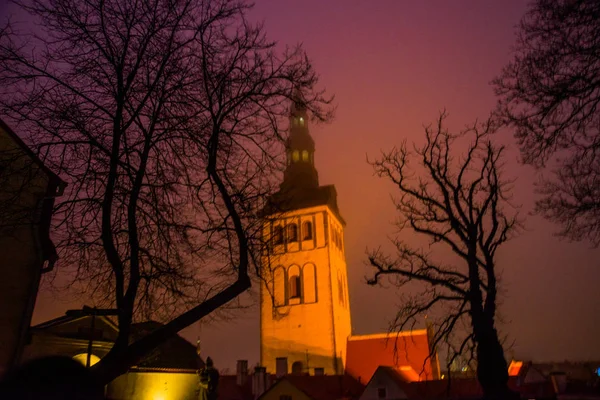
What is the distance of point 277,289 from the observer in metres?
47.5

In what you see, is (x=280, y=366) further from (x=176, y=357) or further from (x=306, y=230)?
(x=176, y=357)

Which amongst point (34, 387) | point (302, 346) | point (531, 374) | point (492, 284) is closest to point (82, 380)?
point (34, 387)

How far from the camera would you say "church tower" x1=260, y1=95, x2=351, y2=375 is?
4397cm

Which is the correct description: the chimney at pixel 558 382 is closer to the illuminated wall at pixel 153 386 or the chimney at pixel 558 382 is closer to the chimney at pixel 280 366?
the chimney at pixel 280 366

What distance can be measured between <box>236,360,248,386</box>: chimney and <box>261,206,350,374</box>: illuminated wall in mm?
4480

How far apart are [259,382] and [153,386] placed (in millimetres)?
15319

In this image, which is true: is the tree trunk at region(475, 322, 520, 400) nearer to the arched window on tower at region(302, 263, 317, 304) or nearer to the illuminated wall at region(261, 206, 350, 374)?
the illuminated wall at region(261, 206, 350, 374)

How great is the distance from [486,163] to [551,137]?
486 centimetres

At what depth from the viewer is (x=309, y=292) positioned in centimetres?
4681

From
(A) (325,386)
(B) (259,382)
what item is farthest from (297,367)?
(B) (259,382)

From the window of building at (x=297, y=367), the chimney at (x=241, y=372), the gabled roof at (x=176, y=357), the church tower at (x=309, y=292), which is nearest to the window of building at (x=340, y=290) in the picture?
the church tower at (x=309, y=292)

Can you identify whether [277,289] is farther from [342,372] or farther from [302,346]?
[342,372]

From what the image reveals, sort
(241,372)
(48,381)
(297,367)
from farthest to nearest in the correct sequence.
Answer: (297,367)
(241,372)
(48,381)

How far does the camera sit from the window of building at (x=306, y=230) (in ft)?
164
